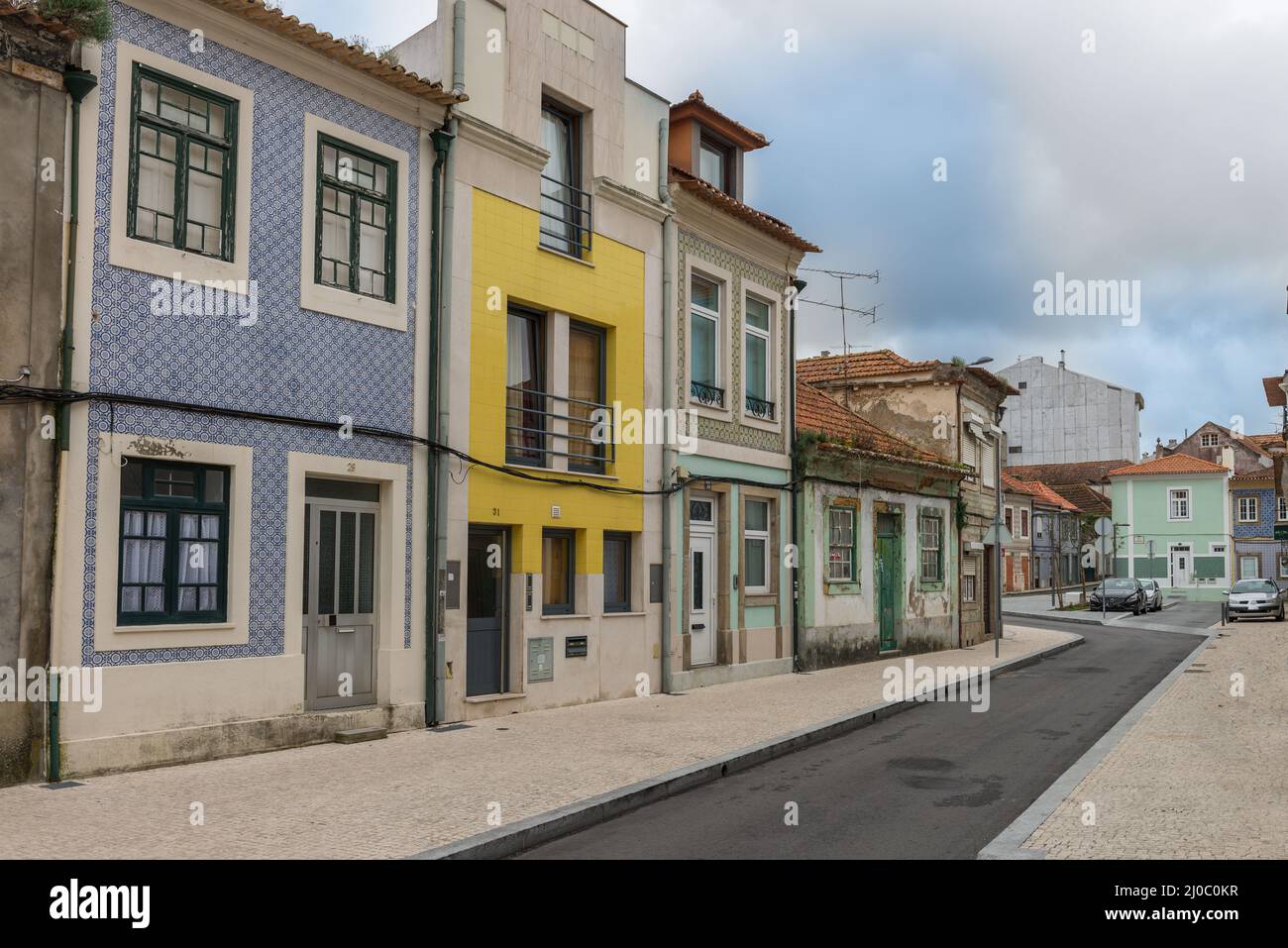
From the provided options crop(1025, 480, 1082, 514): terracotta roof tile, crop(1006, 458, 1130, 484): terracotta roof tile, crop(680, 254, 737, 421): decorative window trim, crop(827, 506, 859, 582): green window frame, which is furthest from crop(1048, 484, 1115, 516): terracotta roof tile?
crop(680, 254, 737, 421): decorative window trim

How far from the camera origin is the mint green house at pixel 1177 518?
64375 millimetres

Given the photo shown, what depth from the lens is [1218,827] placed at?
766 cm

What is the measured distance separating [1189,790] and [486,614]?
815 cm

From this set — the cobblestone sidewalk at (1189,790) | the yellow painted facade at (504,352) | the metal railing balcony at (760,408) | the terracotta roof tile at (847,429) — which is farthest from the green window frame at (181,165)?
the terracotta roof tile at (847,429)

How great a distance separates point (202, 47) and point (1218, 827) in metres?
11.0

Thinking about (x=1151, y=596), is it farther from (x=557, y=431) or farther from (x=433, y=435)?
(x=433, y=435)

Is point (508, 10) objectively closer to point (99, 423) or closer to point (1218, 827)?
point (99, 423)

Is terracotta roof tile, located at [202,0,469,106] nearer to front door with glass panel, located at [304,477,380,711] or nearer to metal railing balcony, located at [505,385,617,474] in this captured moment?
metal railing balcony, located at [505,385,617,474]

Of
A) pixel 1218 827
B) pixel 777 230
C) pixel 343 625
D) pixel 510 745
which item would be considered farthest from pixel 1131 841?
pixel 777 230

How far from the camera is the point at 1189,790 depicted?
907cm

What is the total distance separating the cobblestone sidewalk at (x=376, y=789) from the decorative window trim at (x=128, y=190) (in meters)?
4.63

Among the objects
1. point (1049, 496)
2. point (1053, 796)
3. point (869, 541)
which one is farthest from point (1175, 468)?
point (1053, 796)

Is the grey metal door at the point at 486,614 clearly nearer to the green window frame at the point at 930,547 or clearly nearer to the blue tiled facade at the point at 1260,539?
the green window frame at the point at 930,547

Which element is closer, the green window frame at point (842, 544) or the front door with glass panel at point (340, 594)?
the front door with glass panel at point (340, 594)
